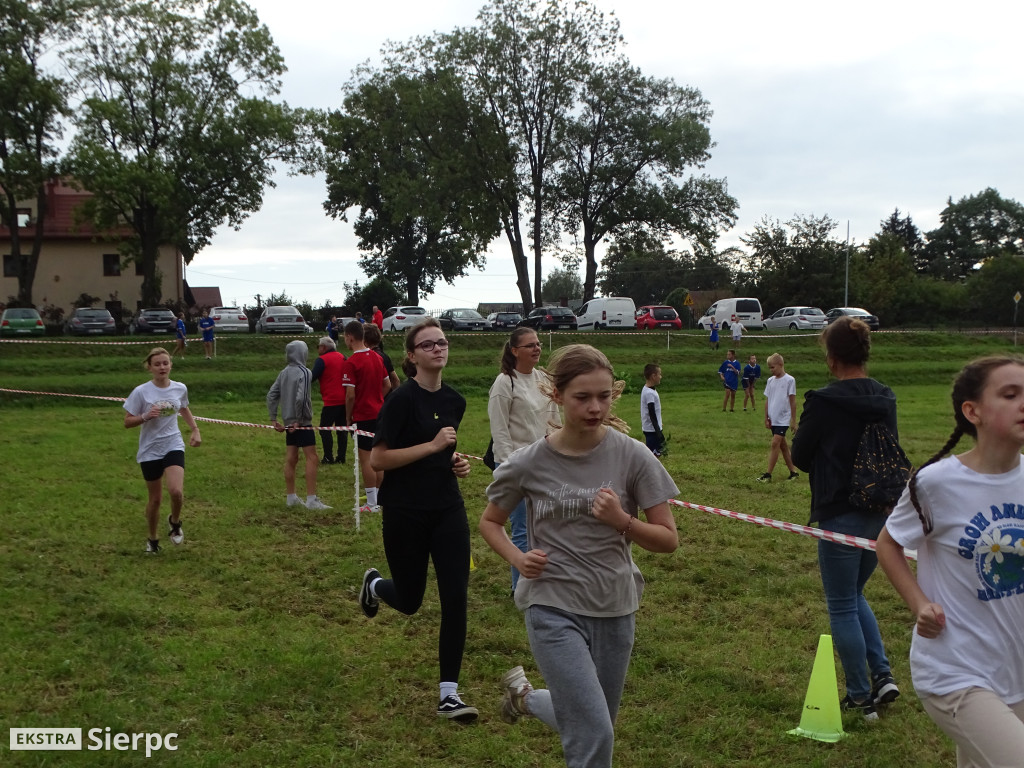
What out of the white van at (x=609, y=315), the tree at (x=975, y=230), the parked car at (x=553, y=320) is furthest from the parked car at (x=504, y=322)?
the tree at (x=975, y=230)

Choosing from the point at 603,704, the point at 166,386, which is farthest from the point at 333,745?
the point at 166,386

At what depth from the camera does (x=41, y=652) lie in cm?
585

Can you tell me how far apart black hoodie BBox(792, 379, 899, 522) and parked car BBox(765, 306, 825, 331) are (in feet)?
143

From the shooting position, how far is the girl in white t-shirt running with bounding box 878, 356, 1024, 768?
2.93 m

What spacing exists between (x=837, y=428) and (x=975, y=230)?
113 meters

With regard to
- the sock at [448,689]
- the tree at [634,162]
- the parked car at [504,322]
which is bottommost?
the sock at [448,689]

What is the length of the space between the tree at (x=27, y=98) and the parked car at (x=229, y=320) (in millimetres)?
10240

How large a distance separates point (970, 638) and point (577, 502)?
1.36m

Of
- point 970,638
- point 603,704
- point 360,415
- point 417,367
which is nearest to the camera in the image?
point 970,638

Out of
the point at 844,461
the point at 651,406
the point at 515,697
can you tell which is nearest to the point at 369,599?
the point at 515,697

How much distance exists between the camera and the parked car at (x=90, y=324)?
4066cm

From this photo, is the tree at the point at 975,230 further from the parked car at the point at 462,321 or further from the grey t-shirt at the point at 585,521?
A: the grey t-shirt at the point at 585,521

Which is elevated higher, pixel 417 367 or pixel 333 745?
pixel 417 367

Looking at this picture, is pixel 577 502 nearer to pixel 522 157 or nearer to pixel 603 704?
pixel 603 704
